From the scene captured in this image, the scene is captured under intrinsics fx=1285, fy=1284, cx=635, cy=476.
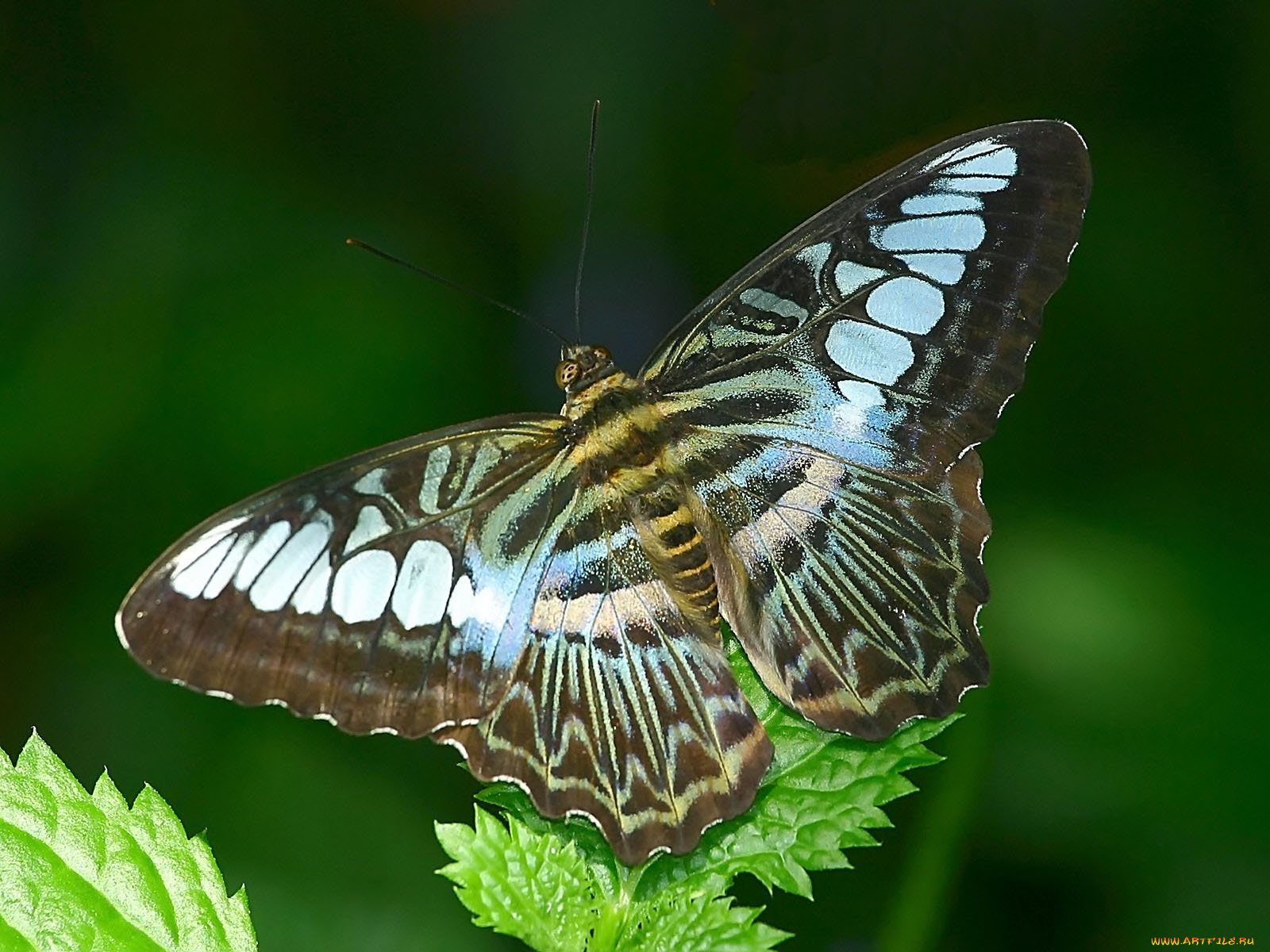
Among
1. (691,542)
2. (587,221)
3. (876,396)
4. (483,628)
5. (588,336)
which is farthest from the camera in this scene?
(588,336)

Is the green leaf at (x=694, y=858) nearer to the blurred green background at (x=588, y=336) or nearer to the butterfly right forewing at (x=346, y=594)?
the butterfly right forewing at (x=346, y=594)

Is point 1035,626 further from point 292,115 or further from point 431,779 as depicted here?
point 292,115

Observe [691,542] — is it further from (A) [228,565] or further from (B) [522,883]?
(A) [228,565]

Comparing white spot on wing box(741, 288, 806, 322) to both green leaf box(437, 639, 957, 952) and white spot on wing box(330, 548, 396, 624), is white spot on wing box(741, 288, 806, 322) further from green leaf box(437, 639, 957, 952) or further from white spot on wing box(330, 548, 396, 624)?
white spot on wing box(330, 548, 396, 624)

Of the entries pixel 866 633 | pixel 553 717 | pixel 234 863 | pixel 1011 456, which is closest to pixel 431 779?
pixel 234 863

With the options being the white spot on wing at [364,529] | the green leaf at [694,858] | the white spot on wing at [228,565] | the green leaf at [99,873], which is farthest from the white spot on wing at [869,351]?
the green leaf at [99,873]

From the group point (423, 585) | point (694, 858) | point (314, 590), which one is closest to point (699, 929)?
point (694, 858)

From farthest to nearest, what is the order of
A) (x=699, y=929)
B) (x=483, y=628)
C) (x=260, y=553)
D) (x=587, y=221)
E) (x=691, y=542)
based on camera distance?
(x=587, y=221)
(x=691, y=542)
(x=483, y=628)
(x=260, y=553)
(x=699, y=929)
